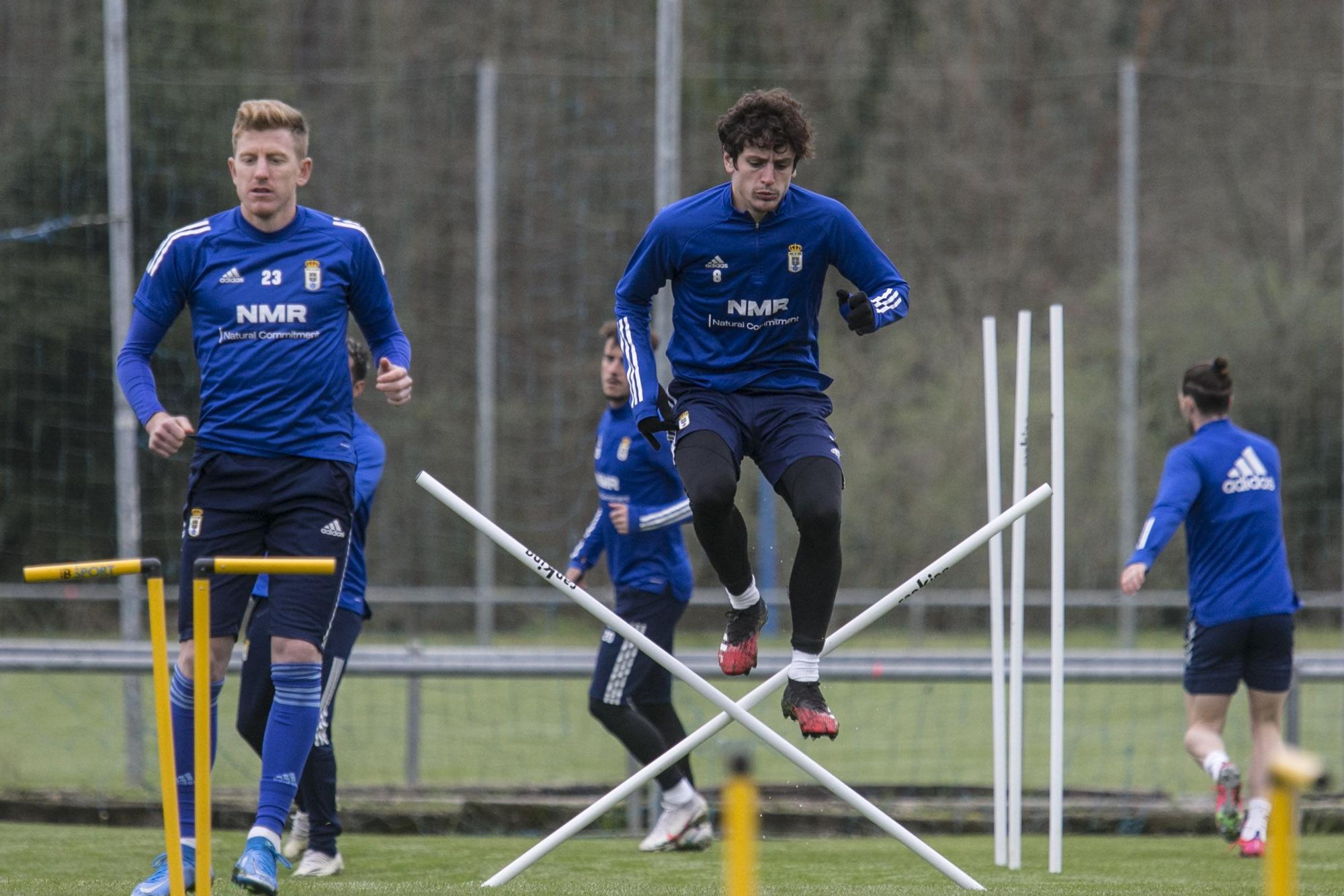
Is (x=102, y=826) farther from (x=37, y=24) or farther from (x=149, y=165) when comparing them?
(x=37, y=24)

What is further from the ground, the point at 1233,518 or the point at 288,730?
the point at 1233,518

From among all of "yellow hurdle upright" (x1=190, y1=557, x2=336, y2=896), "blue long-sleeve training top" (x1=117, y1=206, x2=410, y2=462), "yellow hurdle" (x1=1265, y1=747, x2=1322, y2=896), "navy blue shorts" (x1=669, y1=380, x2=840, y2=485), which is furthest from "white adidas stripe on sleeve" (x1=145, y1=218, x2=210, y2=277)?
"yellow hurdle" (x1=1265, y1=747, x2=1322, y2=896)

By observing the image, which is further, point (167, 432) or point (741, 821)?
point (167, 432)

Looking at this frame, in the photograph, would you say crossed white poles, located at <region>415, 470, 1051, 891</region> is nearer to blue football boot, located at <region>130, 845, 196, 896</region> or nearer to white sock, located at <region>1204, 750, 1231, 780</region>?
blue football boot, located at <region>130, 845, 196, 896</region>

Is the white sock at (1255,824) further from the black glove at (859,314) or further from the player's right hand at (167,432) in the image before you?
the player's right hand at (167,432)

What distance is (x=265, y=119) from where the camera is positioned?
4.76 meters

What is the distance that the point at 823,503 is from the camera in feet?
16.1

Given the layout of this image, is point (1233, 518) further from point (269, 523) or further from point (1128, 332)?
point (1128, 332)

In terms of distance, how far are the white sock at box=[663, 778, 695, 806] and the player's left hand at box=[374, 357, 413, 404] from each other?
2531 mm

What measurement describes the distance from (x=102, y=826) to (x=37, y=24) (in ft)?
19.4

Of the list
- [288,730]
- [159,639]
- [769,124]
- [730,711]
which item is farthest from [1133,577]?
[159,639]

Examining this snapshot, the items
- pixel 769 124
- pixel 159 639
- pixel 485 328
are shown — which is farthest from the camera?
pixel 485 328

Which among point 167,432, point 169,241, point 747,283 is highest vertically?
point 169,241

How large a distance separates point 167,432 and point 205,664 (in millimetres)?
976
